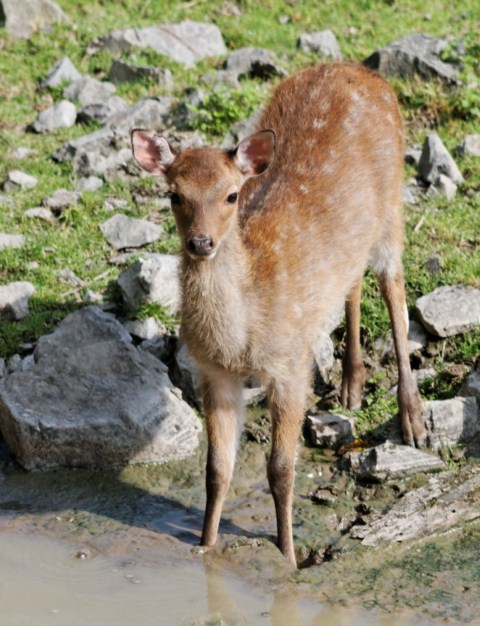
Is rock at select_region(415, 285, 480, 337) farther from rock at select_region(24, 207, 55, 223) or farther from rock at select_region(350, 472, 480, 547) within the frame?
rock at select_region(24, 207, 55, 223)

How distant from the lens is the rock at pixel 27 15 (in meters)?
11.6

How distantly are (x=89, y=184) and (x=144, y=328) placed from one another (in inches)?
81.9

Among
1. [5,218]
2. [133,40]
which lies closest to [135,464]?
[5,218]

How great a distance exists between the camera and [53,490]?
256 inches

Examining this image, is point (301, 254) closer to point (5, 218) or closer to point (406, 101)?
point (5, 218)

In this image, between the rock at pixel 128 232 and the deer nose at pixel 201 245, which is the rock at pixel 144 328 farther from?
the deer nose at pixel 201 245

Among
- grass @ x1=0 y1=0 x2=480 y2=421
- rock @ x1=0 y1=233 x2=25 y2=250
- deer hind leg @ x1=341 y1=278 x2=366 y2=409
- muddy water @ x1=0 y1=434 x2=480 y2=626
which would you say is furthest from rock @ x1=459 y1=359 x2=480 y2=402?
rock @ x1=0 y1=233 x2=25 y2=250

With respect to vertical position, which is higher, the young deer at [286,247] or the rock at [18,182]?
the young deer at [286,247]

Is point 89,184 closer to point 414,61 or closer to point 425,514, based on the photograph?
point 414,61

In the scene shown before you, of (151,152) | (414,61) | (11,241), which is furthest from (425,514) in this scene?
(414,61)

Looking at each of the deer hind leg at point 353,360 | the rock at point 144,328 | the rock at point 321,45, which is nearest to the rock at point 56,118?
the rock at point 321,45

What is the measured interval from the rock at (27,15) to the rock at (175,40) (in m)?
0.74

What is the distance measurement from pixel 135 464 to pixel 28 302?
1.65 m

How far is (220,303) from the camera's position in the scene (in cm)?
578
